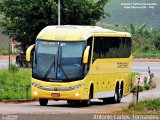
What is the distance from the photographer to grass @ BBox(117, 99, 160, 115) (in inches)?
942

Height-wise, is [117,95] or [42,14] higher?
[42,14]

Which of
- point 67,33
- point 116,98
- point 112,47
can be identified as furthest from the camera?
point 116,98

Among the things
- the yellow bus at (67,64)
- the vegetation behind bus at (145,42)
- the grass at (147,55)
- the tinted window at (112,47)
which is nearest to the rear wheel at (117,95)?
the tinted window at (112,47)

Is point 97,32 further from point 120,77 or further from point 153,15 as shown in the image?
point 153,15

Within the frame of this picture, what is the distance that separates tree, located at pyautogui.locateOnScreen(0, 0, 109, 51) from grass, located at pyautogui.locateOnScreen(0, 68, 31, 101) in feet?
44.1

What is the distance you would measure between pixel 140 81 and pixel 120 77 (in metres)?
5.17

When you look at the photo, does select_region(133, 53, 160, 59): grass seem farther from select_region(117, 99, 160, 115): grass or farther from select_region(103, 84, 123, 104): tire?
select_region(117, 99, 160, 115): grass

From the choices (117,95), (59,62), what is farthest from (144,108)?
(117,95)

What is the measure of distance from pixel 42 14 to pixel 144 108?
3496 cm

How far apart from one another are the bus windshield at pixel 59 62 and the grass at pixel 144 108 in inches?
152

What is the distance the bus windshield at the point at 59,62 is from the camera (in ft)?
94.8

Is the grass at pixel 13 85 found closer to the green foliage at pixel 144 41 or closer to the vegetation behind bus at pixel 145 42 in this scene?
A: the vegetation behind bus at pixel 145 42

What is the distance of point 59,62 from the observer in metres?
28.9

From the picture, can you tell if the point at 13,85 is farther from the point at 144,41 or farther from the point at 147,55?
the point at 144,41
